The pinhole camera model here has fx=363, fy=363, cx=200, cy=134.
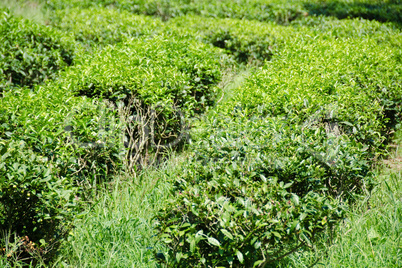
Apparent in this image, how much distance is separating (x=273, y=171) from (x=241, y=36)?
5.62 meters

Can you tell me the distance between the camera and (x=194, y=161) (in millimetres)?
3021

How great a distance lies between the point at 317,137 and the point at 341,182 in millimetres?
448

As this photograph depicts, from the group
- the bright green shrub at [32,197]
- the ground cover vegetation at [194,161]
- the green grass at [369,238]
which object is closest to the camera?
the ground cover vegetation at [194,161]

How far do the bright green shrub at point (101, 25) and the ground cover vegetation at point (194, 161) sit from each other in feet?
5.61

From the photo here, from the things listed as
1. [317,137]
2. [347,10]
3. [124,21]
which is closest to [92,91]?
[317,137]

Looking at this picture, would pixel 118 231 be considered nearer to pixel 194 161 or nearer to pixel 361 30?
pixel 194 161

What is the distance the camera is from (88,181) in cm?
374

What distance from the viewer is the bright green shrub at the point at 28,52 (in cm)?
585

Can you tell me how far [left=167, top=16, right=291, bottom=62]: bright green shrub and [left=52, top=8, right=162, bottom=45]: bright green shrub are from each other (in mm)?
732

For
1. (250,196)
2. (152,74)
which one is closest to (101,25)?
(152,74)

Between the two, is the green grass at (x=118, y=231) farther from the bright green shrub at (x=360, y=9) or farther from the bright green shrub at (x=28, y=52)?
the bright green shrub at (x=360, y=9)

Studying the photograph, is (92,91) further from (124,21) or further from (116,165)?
(124,21)

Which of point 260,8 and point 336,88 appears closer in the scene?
point 336,88

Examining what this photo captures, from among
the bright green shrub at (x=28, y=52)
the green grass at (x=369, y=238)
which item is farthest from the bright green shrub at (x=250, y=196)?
the bright green shrub at (x=28, y=52)
